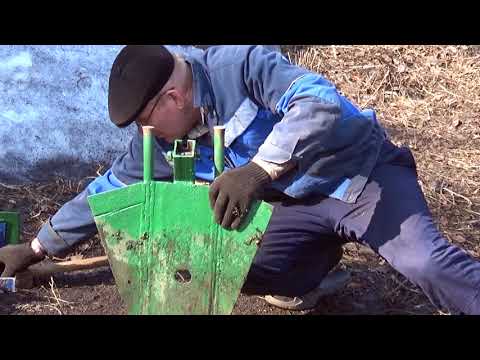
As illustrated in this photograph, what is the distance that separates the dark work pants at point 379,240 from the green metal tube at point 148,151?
615mm

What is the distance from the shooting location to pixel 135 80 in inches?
87.0

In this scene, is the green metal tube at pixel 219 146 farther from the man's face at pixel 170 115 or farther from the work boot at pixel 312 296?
the work boot at pixel 312 296

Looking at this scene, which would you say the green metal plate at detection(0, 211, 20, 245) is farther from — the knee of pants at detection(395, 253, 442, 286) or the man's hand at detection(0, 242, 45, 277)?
the knee of pants at detection(395, 253, 442, 286)

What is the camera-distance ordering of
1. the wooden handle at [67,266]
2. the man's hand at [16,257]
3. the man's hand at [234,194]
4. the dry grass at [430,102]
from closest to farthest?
the man's hand at [234,194], the man's hand at [16,257], the wooden handle at [67,266], the dry grass at [430,102]

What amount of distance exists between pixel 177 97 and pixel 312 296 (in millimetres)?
1029

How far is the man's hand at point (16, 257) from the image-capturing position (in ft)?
9.13

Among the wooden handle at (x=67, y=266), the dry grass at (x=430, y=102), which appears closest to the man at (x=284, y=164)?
the wooden handle at (x=67, y=266)

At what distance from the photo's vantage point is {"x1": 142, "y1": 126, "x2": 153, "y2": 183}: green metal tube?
7.06 feet

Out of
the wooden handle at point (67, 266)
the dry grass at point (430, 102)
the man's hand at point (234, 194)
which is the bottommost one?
the wooden handle at point (67, 266)

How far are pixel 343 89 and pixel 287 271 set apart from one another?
2694mm

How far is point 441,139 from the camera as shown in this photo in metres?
4.51

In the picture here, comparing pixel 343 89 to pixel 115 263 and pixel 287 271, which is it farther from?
pixel 115 263

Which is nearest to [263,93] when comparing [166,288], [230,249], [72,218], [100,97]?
[230,249]

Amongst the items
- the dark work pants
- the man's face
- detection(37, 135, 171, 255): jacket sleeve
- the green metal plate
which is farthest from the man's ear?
the green metal plate
